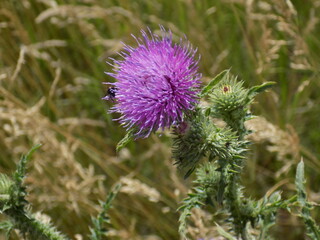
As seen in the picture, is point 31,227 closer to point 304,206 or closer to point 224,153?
point 224,153

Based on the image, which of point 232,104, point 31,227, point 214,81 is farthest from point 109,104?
point 214,81

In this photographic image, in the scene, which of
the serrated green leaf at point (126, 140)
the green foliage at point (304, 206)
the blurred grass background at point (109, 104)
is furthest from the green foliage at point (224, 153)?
the blurred grass background at point (109, 104)

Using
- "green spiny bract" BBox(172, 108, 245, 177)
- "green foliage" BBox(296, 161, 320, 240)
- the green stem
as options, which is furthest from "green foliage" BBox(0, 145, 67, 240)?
"green foliage" BBox(296, 161, 320, 240)

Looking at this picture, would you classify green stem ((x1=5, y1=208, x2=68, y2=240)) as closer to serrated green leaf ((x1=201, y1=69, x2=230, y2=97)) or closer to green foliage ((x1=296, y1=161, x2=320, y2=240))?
serrated green leaf ((x1=201, y1=69, x2=230, y2=97))

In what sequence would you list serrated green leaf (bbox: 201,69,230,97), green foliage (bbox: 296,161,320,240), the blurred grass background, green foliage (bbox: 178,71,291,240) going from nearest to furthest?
serrated green leaf (bbox: 201,69,230,97) < green foliage (bbox: 178,71,291,240) < green foliage (bbox: 296,161,320,240) < the blurred grass background

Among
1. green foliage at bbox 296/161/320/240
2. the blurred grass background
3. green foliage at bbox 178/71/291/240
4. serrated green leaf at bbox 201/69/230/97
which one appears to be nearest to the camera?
serrated green leaf at bbox 201/69/230/97

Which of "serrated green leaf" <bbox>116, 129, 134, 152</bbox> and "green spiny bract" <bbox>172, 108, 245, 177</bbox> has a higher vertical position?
"serrated green leaf" <bbox>116, 129, 134, 152</bbox>

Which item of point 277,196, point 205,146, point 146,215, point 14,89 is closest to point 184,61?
point 205,146
